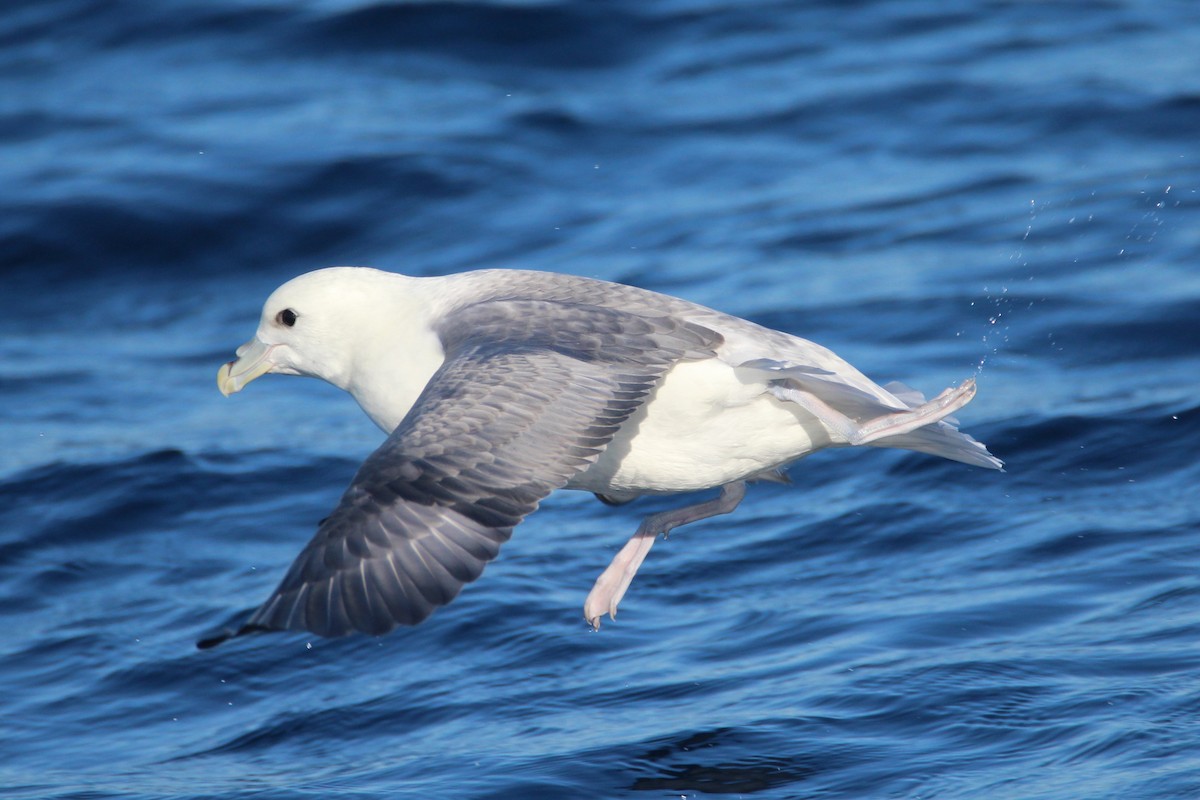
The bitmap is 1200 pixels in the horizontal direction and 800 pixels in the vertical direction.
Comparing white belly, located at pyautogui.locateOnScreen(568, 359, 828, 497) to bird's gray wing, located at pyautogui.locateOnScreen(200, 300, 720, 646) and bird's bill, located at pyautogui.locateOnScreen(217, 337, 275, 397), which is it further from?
bird's bill, located at pyautogui.locateOnScreen(217, 337, 275, 397)

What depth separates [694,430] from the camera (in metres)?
4.99

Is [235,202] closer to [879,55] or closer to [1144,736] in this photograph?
[879,55]

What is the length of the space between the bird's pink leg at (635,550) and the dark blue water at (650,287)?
520 mm

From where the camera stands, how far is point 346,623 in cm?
405

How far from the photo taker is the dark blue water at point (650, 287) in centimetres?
566

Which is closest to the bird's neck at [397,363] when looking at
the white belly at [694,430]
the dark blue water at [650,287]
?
the white belly at [694,430]

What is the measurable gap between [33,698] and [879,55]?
26.5ft

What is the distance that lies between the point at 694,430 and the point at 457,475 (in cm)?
99

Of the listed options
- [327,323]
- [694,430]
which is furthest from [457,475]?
[327,323]

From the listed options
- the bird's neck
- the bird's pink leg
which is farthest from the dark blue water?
the bird's neck

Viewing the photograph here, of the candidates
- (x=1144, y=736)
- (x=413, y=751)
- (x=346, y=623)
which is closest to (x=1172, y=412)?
(x=1144, y=736)

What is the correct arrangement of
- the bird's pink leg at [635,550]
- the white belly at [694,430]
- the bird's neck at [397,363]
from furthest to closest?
the bird's pink leg at [635,550] → the bird's neck at [397,363] → the white belly at [694,430]

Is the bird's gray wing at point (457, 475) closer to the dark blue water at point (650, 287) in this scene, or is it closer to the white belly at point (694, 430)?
the white belly at point (694, 430)

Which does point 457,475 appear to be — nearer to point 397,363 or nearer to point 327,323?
point 397,363
